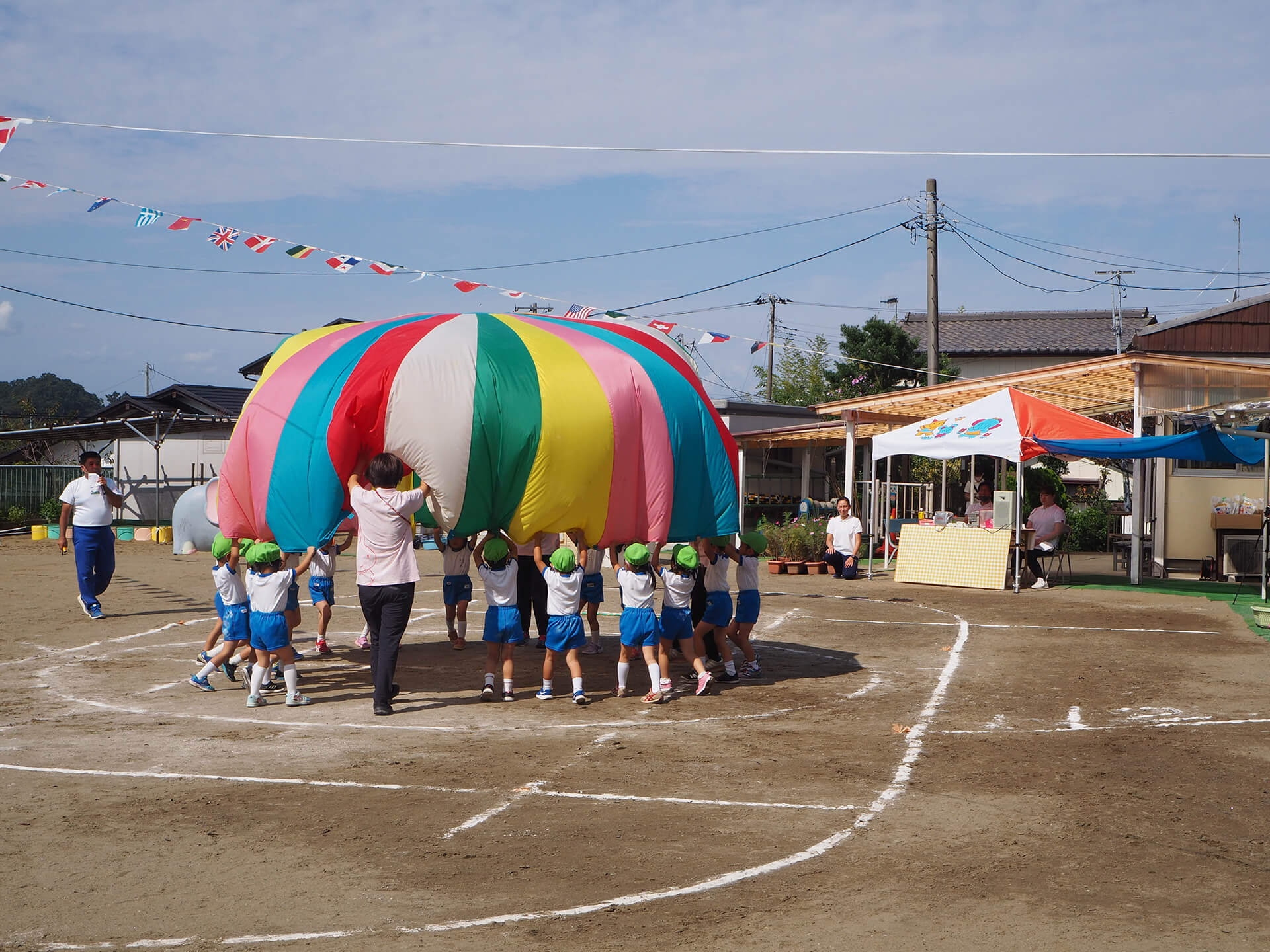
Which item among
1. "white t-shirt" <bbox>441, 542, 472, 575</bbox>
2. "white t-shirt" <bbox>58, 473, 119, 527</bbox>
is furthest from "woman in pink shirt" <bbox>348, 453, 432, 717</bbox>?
"white t-shirt" <bbox>58, 473, 119, 527</bbox>

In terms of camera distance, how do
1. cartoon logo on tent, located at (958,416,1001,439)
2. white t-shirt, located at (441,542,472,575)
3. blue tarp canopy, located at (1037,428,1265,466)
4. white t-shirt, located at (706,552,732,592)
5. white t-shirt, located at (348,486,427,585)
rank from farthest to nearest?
cartoon logo on tent, located at (958,416,1001,439)
blue tarp canopy, located at (1037,428,1265,466)
white t-shirt, located at (441,542,472,575)
white t-shirt, located at (706,552,732,592)
white t-shirt, located at (348,486,427,585)

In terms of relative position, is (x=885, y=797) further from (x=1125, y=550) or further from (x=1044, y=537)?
(x=1125, y=550)

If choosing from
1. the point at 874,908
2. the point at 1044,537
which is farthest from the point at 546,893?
the point at 1044,537

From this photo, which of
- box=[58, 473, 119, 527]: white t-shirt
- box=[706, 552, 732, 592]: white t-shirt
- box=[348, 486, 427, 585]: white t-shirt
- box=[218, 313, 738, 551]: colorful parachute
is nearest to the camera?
box=[348, 486, 427, 585]: white t-shirt

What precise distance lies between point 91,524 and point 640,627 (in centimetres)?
800

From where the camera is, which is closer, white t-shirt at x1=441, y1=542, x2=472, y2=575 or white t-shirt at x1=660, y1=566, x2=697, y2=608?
white t-shirt at x1=660, y1=566, x2=697, y2=608

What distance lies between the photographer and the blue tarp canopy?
17.1m

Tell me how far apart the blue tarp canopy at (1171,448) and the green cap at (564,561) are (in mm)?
11185

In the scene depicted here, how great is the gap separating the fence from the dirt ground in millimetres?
24875

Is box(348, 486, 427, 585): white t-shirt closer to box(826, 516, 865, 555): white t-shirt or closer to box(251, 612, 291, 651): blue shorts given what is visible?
box(251, 612, 291, 651): blue shorts

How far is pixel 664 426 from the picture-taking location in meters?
9.83

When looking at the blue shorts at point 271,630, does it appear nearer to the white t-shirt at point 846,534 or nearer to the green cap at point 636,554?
the green cap at point 636,554

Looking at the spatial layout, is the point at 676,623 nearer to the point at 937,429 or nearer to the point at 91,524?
the point at 91,524

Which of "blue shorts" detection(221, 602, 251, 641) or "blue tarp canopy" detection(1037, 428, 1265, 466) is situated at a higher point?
"blue tarp canopy" detection(1037, 428, 1265, 466)
